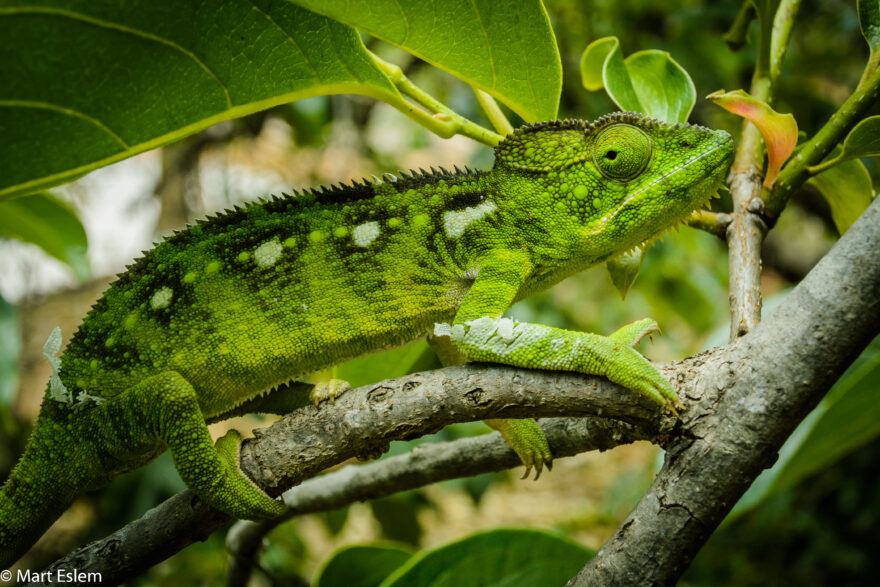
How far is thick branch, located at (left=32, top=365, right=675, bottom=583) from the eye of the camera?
1.10 m

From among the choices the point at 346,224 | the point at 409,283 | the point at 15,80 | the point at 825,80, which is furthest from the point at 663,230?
the point at 825,80

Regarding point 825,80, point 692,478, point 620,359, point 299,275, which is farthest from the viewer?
point 825,80

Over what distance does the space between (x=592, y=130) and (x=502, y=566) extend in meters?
0.95

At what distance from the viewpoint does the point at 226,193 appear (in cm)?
419

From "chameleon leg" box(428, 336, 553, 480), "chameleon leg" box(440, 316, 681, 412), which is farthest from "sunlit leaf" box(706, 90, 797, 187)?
"chameleon leg" box(428, 336, 553, 480)

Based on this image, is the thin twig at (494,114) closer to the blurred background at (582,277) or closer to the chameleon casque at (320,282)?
the chameleon casque at (320,282)

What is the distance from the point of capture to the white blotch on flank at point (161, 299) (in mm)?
1351

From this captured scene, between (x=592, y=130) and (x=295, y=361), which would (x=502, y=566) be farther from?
(x=592, y=130)

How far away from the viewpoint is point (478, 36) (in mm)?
1188

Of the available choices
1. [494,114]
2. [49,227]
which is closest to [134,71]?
[494,114]

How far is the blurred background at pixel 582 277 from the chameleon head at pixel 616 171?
549mm

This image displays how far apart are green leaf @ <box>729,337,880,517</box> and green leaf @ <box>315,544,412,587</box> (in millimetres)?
834

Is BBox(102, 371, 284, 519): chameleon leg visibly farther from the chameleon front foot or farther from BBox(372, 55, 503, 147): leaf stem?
BBox(372, 55, 503, 147): leaf stem

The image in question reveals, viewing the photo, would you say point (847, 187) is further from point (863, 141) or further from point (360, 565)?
point (360, 565)
